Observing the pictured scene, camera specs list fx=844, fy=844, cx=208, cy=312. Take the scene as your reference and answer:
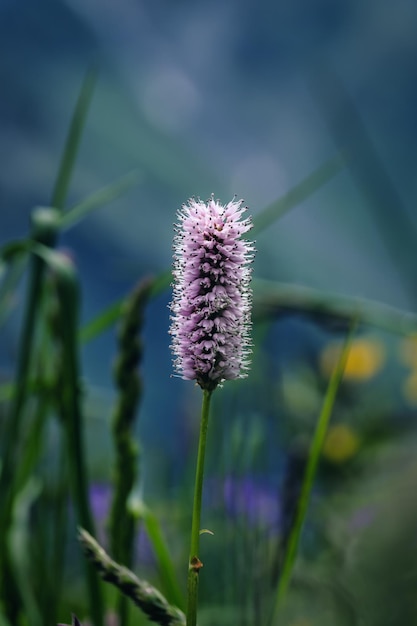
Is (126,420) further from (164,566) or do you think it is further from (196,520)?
(196,520)

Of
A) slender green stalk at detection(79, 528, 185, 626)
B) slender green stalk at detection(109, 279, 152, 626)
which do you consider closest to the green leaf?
slender green stalk at detection(109, 279, 152, 626)

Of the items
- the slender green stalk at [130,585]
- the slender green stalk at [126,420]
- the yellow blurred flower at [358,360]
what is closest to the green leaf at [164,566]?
the slender green stalk at [126,420]

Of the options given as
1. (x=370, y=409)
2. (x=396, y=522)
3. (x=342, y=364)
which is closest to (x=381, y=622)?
(x=396, y=522)

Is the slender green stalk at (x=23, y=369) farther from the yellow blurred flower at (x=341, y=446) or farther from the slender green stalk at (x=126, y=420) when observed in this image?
the yellow blurred flower at (x=341, y=446)

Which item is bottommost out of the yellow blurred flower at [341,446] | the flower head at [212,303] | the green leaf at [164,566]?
the green leaf at [164,566]

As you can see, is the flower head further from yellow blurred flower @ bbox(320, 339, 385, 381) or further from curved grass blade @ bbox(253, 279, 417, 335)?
yellow blurred flower @ bbox(320, 339, 385, 381)

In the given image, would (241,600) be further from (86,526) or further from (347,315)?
(347,315)
